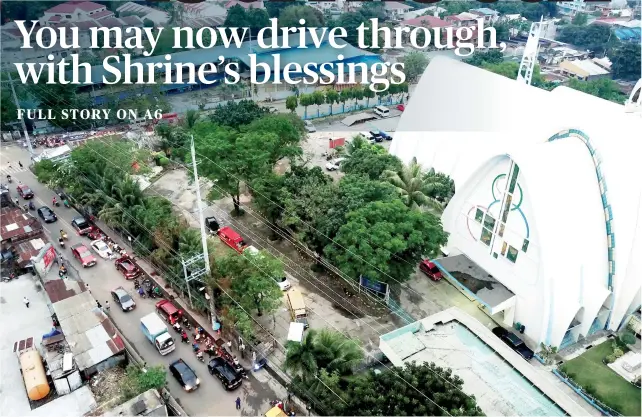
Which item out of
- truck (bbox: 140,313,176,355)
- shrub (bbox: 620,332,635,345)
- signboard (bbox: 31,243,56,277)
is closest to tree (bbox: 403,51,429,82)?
shrub (bbox: 620,332,635,345)

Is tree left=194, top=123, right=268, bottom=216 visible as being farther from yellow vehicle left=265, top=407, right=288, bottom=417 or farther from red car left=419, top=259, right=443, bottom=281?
yellow vehicle left=265, top=407, right=288, bottom=417

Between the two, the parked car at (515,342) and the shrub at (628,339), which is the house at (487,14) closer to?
the shrub at (628,339)

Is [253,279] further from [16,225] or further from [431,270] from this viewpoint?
[16,225]

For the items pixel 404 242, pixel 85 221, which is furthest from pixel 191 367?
pixel 85 221

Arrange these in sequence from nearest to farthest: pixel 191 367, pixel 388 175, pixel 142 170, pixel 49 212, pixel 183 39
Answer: pixel 191 367
pixel 388 175
pixel 49 212
pixel 142 170
pixel 183 39

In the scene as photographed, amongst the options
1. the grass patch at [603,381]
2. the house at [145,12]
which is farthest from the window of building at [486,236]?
the house at [145,12]

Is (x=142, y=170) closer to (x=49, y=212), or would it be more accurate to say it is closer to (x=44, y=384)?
(x=49, y=212)
